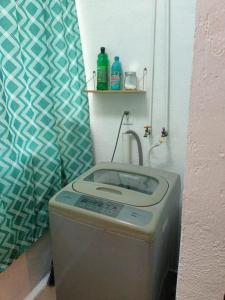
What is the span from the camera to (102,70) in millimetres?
1579

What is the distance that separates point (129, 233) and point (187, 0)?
1.27m

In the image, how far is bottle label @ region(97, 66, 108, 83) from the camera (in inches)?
62.2

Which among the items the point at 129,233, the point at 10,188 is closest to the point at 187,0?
the point at 129,233

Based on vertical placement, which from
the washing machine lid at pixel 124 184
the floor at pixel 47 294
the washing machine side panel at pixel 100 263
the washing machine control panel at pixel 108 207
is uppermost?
the washing machine lid at pixel 124 184

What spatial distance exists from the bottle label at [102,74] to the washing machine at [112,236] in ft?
2.13

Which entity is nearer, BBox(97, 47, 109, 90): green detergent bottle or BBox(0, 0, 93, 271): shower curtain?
BBox(0, 0, 93, 271): shower curtain

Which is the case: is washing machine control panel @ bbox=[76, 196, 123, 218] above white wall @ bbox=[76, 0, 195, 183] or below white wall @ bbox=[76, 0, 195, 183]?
below

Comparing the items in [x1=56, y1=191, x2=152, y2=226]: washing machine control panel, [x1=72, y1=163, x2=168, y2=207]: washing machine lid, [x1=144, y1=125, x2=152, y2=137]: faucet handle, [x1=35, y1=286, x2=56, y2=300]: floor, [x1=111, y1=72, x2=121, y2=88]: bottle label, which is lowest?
[x1=35, y1=286, x2=56, y2=300]: floor

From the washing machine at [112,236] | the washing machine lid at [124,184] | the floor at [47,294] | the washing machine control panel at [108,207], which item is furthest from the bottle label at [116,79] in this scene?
the floor at [47,294]

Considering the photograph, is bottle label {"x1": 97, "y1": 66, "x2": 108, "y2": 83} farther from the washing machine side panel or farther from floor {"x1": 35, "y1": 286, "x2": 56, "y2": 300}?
floor {"x1": 35, "y1": 286, "x2": 56, "y2": 300}

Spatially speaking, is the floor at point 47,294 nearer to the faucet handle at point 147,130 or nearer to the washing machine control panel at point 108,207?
the washing machine control panel at point 108,207

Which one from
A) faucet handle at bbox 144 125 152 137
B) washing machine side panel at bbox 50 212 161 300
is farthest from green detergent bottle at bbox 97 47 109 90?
washing machine side panel at bbox 50 212 161 300

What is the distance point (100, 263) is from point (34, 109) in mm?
862

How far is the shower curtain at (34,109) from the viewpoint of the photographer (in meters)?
1.19
